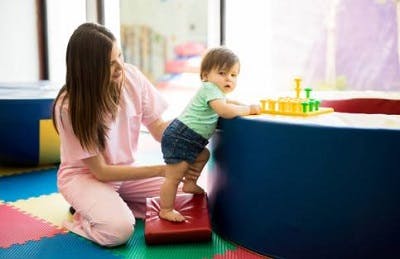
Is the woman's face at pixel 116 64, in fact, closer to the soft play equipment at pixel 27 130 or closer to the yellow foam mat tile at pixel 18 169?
the soft play equipment at pixel 27 130

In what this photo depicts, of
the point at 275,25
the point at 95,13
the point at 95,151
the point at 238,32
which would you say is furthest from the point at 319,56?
the point at 95,151

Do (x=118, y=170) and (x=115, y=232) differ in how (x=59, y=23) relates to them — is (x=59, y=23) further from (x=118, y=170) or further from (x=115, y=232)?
(x=115, y=232)

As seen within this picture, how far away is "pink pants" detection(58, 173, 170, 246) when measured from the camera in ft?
5.76

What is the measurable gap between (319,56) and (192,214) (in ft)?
A: 7.82

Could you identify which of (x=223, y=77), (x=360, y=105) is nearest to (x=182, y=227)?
(x=223, y=77)

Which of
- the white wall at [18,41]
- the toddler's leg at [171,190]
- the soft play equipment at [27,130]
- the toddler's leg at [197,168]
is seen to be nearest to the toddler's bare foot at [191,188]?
the toddler's leg at [197,168]

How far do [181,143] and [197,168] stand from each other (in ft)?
0.55

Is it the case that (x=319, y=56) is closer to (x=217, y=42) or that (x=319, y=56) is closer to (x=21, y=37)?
(x=217, y=42)

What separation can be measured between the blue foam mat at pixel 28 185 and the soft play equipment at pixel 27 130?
111 millimetres

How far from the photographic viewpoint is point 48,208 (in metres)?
2.21

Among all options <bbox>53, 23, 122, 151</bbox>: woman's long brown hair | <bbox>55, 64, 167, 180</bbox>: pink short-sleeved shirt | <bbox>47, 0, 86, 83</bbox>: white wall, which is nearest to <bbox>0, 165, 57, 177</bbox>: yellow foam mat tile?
<bbox>55, 64, 167, 180</bbox>: pink short-sleeved shirt

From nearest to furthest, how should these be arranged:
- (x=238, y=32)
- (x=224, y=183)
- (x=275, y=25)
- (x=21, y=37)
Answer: (x=224, y=183)
(x=238, y=32)
(x=275, y=25)
(x=21, y=37)

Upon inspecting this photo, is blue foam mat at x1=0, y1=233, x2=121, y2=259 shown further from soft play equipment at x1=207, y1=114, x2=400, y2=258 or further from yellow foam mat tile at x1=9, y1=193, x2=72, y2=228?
soft play equipment at x1=207, y1=114, x2=400, y2=258

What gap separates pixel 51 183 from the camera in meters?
2.64
